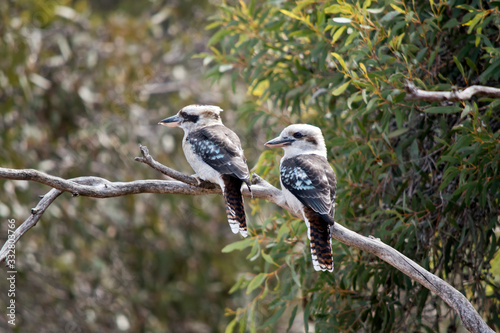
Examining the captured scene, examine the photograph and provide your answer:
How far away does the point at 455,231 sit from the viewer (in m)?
3.04

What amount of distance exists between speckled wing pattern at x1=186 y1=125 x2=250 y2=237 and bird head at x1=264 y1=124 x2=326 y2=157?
0.22m

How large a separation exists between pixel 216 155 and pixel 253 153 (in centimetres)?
319

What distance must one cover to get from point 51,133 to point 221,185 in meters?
3.65

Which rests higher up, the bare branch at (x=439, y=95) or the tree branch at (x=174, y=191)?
the bare branch at (x=439, y=95)

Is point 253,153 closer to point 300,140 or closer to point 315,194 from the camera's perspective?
point 300,140

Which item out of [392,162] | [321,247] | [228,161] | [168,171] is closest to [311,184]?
[321,247]

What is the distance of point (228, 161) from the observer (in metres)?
2.83

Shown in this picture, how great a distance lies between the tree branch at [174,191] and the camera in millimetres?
2172

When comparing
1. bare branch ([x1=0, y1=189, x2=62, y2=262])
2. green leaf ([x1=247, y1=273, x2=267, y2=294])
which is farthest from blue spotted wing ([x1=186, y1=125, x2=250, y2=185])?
bare branch ([x1=0, y1=189, x2=62, y2=262])

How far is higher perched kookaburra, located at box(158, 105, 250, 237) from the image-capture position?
275 cm

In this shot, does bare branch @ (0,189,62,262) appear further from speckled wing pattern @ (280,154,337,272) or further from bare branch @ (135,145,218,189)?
speckled wing pattern @ (280,154,337,272)

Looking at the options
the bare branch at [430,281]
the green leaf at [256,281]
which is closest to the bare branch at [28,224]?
the bare branch at [430,281]

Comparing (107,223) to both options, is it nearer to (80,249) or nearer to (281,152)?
(80,249)

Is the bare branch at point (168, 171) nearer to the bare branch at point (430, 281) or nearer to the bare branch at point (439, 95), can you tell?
the bare branch at point (430, 281)
